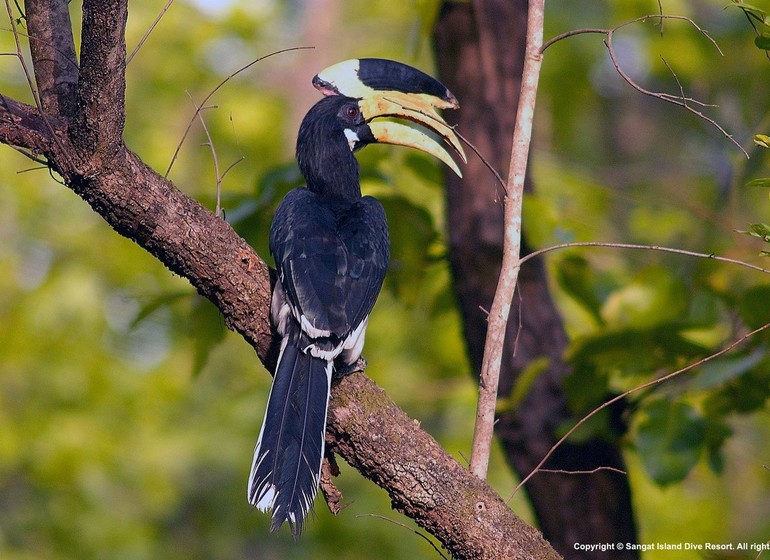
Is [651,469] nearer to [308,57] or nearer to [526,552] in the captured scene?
[526,552]

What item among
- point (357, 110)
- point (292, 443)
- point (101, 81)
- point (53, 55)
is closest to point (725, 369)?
point (292, 443)

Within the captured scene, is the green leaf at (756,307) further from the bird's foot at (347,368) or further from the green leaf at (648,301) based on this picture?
the bird's foot at (347,368)

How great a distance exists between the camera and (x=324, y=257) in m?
2.92

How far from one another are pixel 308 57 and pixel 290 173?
7.20 metres

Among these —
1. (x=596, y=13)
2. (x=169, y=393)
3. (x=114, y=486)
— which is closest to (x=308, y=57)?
(x=596, y=13)

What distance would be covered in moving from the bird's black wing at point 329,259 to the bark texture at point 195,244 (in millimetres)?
252

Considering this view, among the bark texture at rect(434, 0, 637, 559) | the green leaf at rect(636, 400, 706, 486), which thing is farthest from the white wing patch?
the green leaf at rect(636, 400, 706, 486)

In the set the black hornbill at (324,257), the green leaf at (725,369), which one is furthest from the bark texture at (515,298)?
the green leaf at (725,369)

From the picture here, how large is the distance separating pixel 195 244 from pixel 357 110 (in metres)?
1.35

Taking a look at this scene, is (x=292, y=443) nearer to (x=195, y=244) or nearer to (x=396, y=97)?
(x=195, y=244)

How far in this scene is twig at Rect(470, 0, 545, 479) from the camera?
2.31 metres

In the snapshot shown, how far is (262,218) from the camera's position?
3.53m

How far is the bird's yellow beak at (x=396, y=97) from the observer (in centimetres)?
316

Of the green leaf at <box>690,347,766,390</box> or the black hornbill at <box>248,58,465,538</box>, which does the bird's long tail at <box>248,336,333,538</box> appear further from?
the green leaf at <box>690,347,766,390</box>
